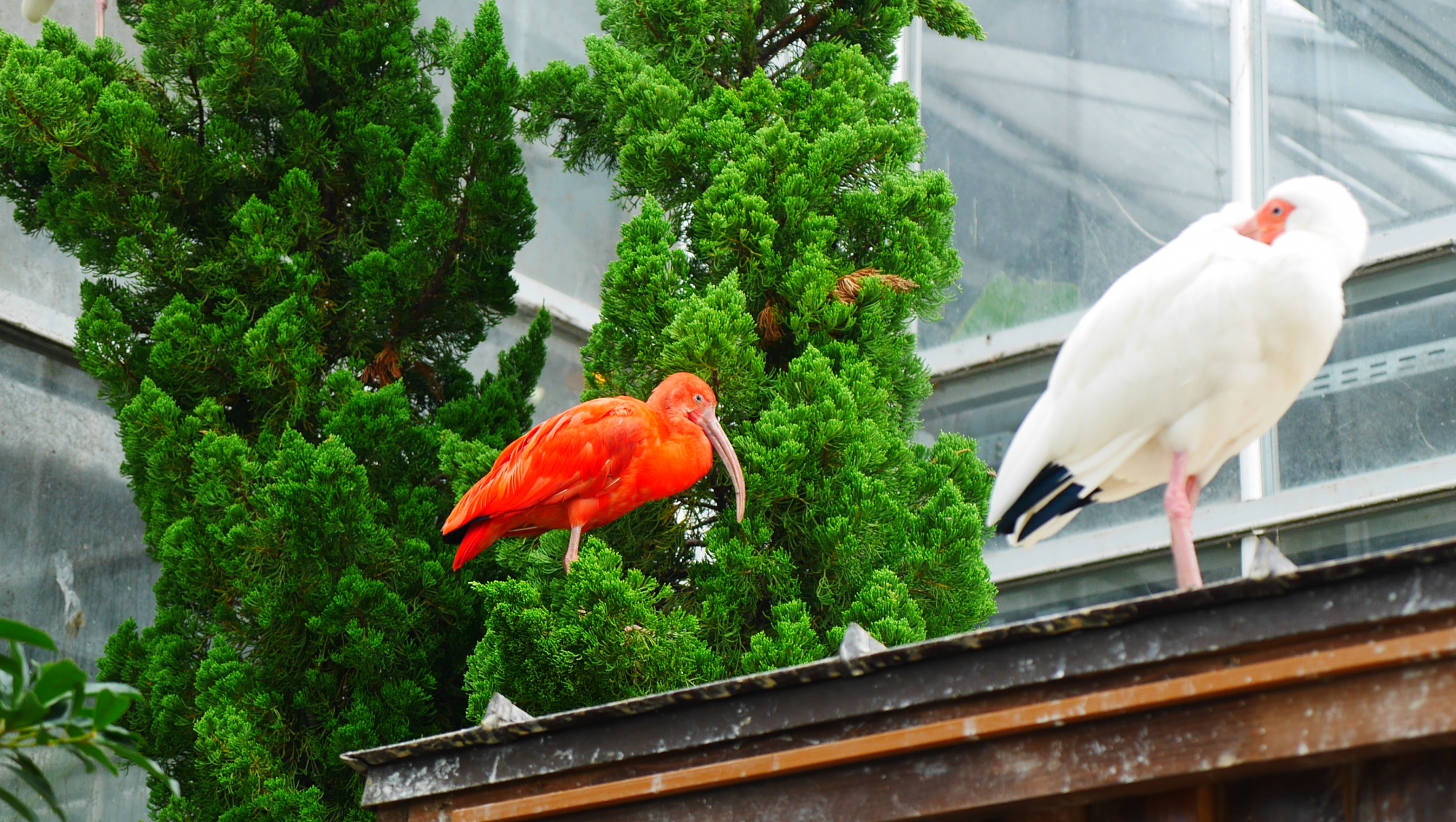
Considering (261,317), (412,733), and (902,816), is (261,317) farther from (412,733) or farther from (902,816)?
(902,816)

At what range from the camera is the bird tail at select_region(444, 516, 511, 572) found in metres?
4.28

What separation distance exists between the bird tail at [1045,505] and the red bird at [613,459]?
1177 millimetres

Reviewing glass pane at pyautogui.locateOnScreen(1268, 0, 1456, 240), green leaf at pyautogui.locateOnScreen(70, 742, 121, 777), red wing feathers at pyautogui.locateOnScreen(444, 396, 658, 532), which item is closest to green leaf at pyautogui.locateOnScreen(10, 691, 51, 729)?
green leaf at pyautogui.locateOnScreen(70, 742, 121, 777)

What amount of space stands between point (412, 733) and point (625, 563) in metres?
0.88

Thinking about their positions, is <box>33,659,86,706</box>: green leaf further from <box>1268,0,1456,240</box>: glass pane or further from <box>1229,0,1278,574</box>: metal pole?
<box>1268,0,1456,240</box>: glass pane

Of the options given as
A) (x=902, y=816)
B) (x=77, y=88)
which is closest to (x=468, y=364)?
(x=77, y=88)

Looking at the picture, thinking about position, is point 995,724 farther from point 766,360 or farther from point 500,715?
point 766,360

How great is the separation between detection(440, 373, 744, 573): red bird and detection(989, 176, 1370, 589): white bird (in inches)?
49.0

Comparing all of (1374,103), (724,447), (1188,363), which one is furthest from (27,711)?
(1374,103)

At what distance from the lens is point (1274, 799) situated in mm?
1979

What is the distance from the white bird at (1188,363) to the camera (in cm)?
253

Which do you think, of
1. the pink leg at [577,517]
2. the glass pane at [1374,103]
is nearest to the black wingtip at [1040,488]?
the pink leg at [577,517]

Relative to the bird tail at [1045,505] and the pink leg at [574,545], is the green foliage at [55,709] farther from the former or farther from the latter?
the pink leg at [574,545]

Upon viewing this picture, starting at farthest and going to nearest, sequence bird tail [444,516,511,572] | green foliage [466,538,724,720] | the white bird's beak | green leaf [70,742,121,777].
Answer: the white bird's beak < bird tail [444,516,511,572] < green foliage [466,538,724,720] < green leaf [70,742,121,777]
